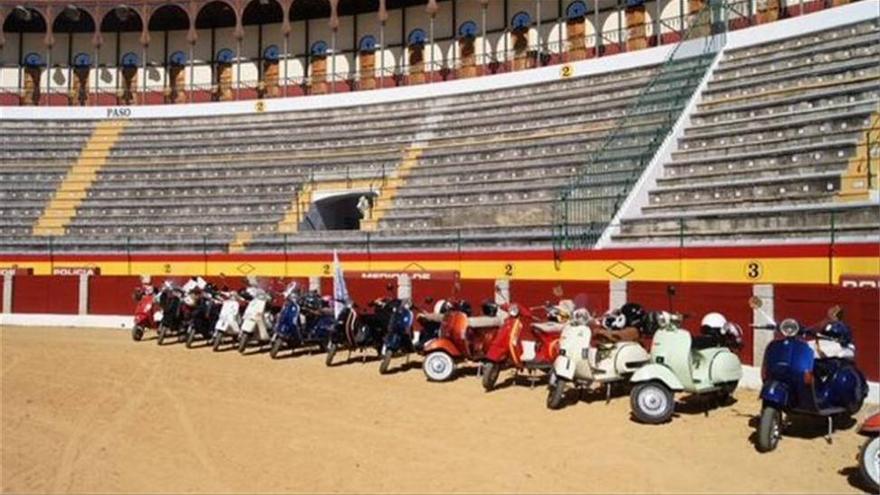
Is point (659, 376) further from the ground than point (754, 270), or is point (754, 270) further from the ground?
point (754, 270)

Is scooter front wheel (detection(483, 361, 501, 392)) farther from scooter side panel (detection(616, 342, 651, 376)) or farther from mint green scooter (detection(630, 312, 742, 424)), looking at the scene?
mint green scooter (detection(630, 312, 742, 424))

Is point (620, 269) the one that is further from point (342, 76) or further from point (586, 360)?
point (342, 76)

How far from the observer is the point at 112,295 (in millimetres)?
21297

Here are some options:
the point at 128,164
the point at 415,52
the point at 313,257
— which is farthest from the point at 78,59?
the point at 313,257

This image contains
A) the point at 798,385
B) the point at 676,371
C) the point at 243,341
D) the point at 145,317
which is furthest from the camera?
the point at 145,317

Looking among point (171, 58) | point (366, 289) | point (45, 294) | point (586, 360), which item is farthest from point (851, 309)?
point (171, 58)

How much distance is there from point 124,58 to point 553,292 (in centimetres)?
2958

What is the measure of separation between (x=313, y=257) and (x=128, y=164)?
1235 cm

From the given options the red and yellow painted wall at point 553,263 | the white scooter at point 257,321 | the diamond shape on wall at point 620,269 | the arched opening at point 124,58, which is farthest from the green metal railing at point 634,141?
the arched opening at point 124,58

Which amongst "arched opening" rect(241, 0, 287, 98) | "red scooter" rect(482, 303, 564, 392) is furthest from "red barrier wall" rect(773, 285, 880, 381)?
"arched opening" rect(241, 0, 287, 98)

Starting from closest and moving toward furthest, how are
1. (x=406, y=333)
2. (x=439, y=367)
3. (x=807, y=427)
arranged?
(x=807, y=427), (x=439, y=367), (x=406, y=333)

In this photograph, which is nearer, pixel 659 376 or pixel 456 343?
pixel 659 376

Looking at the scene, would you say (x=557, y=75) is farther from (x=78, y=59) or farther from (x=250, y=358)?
(x=78, y=59)

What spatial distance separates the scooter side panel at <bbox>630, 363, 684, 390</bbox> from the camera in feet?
29.8
